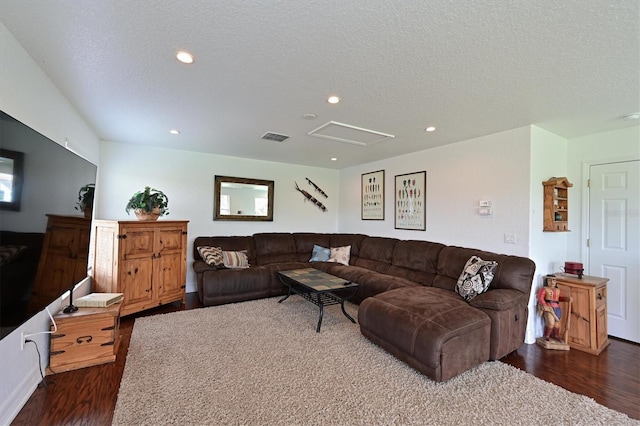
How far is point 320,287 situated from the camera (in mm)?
3141

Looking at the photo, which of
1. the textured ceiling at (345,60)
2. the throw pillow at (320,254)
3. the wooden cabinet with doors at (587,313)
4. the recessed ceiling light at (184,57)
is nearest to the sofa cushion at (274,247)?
the throw pillow at (320,254)

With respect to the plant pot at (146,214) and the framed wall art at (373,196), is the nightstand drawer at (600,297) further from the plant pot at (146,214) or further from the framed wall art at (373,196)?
the plant pot at (146,214)

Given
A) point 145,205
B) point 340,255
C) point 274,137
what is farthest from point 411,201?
point 145,205

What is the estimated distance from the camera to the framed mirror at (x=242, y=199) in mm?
4754

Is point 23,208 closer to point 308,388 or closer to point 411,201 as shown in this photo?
point 308,388

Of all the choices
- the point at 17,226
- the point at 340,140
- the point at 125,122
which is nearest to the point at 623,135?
the point at 340,140

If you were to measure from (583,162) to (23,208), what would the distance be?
5.09 m

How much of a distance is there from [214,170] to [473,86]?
13.1 ft

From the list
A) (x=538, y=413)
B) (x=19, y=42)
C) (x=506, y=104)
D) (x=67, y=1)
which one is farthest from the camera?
(x=506, y=104)

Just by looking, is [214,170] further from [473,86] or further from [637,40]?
[637,40]

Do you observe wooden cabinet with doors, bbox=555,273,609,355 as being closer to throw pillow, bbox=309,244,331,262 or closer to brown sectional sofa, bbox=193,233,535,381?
brown sectional sofa, bbox=193,233,535,381

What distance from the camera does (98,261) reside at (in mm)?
3289

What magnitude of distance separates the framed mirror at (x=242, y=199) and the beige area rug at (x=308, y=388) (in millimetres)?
2353

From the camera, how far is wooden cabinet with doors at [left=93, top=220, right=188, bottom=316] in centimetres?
317
